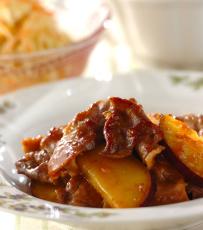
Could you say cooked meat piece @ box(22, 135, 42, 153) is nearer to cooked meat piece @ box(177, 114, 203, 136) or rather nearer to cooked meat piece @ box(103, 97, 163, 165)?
cooked meat piece @ box(103, 97, 163, 165)

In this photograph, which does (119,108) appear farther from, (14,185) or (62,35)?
(62,35)

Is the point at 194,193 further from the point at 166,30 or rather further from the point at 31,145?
the point at 166,30

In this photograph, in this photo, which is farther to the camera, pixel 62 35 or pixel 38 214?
pixel 62 35

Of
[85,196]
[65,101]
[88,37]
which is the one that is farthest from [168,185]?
[88,37]

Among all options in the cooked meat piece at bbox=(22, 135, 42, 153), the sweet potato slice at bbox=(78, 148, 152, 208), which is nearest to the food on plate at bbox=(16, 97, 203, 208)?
the sweet potato slice at bbox=(78, 148, 152, 208)

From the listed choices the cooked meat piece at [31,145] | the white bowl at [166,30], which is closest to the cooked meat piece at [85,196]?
the cooked meat piece at [31,145]

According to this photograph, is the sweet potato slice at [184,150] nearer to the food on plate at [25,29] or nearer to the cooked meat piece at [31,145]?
the cooked meat piece at [31,145]

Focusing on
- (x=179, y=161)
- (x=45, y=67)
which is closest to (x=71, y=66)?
(x=45, y=67)
